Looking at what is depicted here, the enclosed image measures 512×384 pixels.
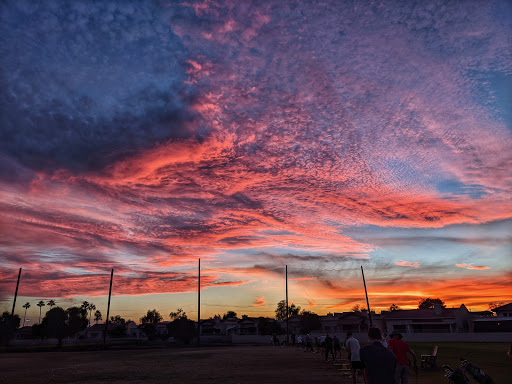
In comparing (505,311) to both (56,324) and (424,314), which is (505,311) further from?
(56,324)

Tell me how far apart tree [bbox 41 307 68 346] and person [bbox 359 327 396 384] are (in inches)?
3111

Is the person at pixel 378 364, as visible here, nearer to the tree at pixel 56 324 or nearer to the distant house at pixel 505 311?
the tree at pixel 56 324

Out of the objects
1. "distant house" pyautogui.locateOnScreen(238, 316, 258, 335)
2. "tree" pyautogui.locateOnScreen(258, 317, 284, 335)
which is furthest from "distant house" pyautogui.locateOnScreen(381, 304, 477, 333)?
"distant house" pyautogui.locateOnScreen(238, 316, 258, 335)

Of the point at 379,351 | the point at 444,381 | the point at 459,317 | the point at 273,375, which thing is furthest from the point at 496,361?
the point at 459,317

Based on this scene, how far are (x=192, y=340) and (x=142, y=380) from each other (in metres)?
59.7

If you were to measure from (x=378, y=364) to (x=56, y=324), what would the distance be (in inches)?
3141

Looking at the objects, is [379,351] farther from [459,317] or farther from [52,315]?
[52,315]

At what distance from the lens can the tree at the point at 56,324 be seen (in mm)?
70562

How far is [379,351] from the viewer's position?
18.7 ft

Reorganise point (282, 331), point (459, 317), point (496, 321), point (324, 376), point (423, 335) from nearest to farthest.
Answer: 1. point (324, 376)
2. point (423, 335)
3. point (496, 321)
4. point (459, 317)
5. point (282, 331)

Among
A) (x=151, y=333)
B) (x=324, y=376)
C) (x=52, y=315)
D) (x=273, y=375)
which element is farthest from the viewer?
(x=151, y=333)

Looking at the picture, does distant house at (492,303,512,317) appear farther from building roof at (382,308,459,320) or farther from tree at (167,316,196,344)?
tree at (167,316,196,344)

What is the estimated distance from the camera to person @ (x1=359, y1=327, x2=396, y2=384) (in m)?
5.64

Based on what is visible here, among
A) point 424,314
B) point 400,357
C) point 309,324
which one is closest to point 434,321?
point 424,314
